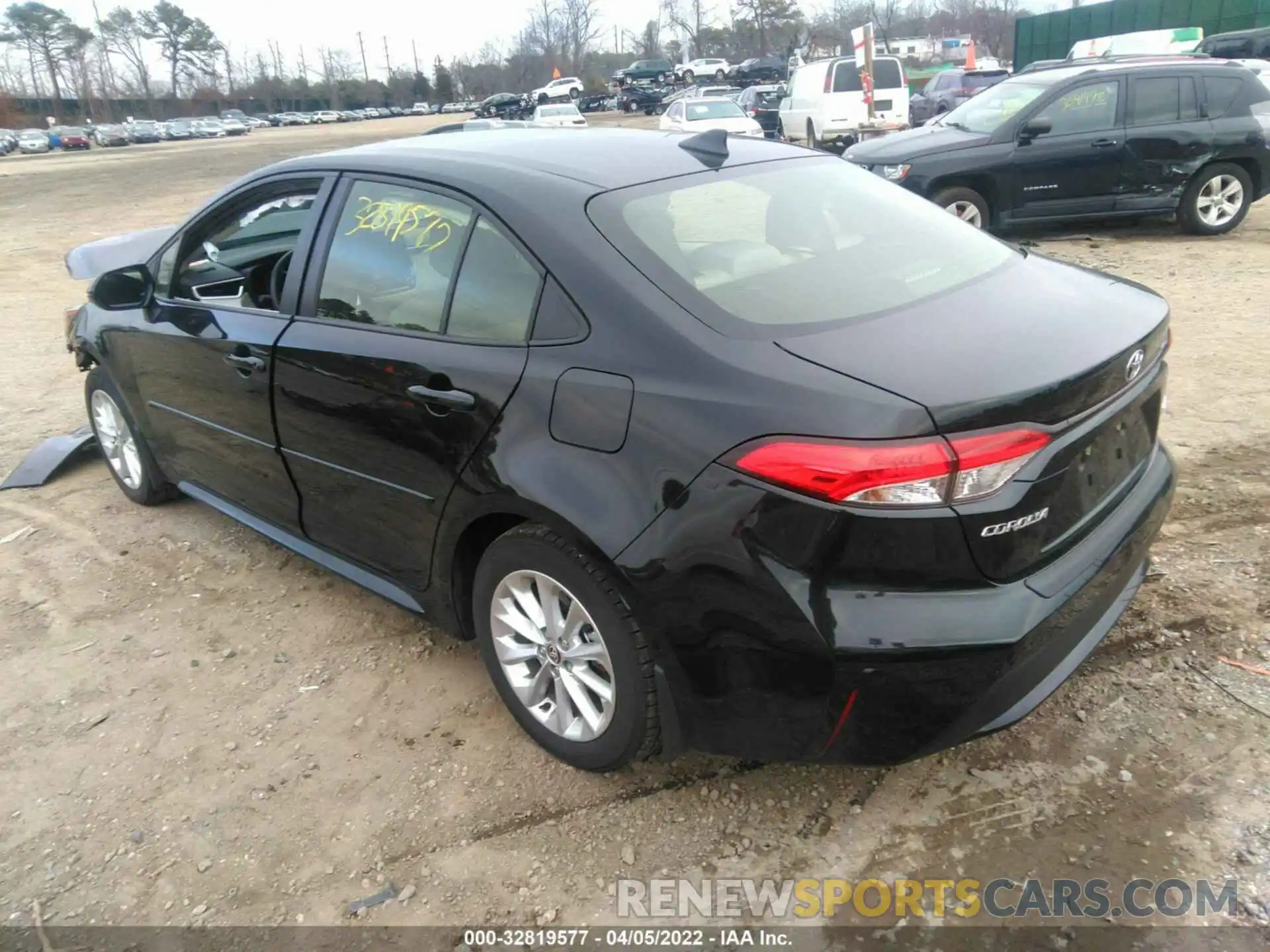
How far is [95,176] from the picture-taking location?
2959 centimetres

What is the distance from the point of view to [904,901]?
228cm

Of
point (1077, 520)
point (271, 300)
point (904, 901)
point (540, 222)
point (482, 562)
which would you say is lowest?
point (904, 901)

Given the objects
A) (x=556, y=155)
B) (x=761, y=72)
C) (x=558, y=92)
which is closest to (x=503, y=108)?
(x=558, y=92)

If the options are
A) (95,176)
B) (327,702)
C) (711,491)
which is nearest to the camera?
(711,491)

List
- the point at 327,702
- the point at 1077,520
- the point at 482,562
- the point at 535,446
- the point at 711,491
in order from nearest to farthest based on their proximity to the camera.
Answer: the point at 711,491
the point at 1077,520
the point at 535,446
the point at 482,562
the point at 327,702

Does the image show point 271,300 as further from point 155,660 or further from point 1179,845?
point 1179,845

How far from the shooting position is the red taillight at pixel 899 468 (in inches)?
78.6

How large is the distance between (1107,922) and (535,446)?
1763 mm

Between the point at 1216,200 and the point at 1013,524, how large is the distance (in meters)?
9.77

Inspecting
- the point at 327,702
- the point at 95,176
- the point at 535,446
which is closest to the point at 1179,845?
the point at 535,446

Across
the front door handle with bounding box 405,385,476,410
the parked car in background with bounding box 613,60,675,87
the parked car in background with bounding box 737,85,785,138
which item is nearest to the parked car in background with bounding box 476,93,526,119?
the parked car in background with bounding box 613,60,675,87

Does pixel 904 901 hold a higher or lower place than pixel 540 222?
lower

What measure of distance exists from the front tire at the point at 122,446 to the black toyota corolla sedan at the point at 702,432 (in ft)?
4.22

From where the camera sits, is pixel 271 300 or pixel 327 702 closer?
pixel 327 702
